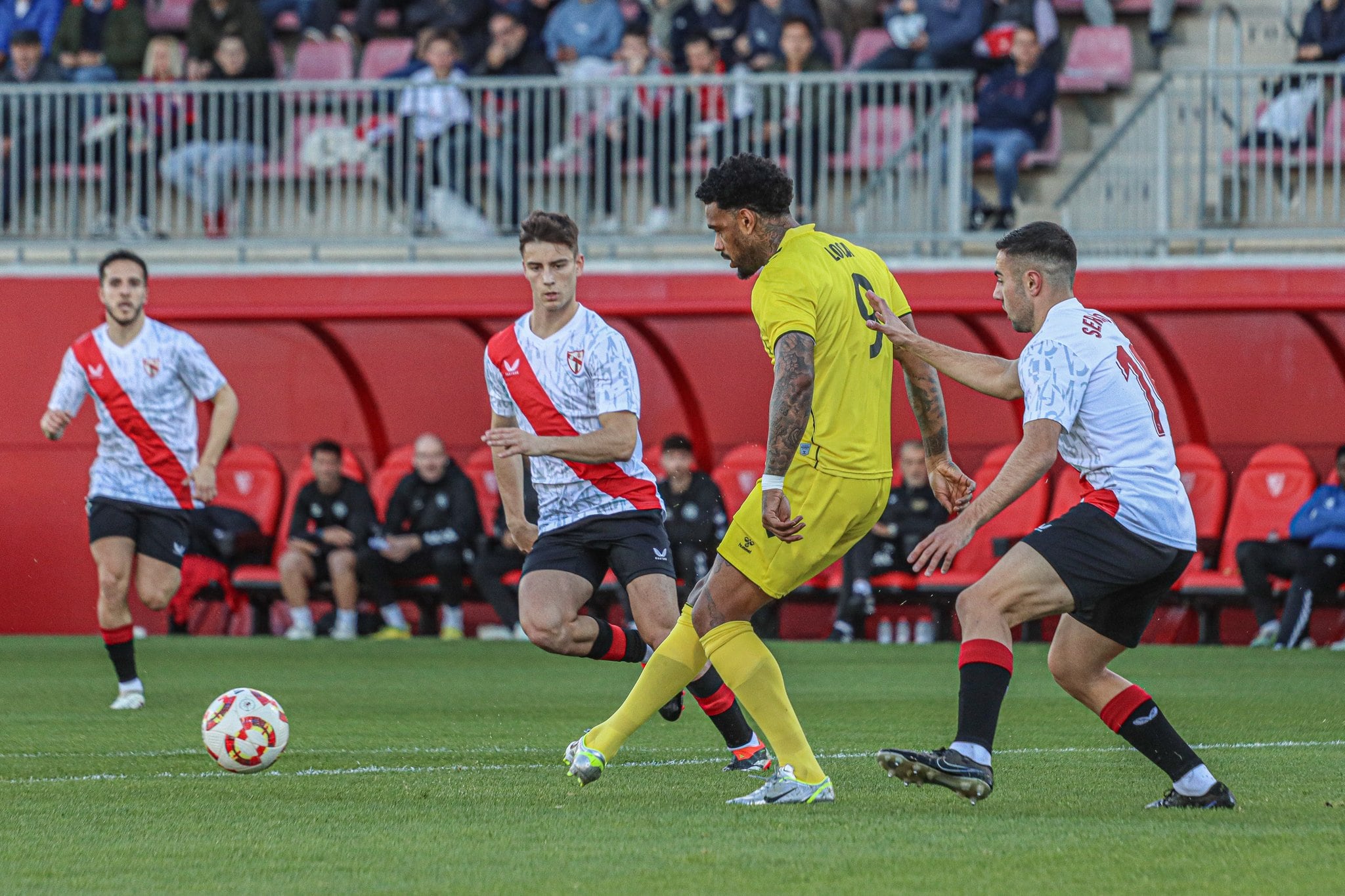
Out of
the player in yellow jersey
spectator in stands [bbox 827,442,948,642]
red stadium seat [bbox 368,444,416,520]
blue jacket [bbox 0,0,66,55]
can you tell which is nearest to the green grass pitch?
the player in yellow jersey

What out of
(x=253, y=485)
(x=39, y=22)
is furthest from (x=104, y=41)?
(x=253, y=485)

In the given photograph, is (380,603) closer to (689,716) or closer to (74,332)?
(74,332)

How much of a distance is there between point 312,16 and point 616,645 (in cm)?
1233

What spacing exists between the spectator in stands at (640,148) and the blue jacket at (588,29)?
179 centimetres

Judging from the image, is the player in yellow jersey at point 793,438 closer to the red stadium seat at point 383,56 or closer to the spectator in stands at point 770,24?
the spectator in stands at point 770,24

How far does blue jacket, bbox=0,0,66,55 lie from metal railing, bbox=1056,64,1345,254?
31.6ft

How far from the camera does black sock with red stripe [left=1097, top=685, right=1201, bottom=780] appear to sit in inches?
225

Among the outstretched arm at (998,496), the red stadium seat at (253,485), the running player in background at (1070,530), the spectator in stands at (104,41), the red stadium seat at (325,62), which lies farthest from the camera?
the red stadium seat at (325,62)

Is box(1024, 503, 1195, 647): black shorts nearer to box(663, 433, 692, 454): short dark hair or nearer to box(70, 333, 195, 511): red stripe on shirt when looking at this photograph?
box(70, 333, 195, 511): red stripe on shirt

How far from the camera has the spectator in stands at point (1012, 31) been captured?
53.9 ft

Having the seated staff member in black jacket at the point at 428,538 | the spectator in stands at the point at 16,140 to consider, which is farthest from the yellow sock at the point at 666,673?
the spectator in stands at the point at 16,140

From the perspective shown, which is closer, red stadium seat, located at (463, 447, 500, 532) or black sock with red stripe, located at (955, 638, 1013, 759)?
black sock with red stripe, located at (955, 638, 1013, 759)

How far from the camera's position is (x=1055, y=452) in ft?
18.1

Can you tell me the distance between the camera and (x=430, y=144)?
15.7 meters
